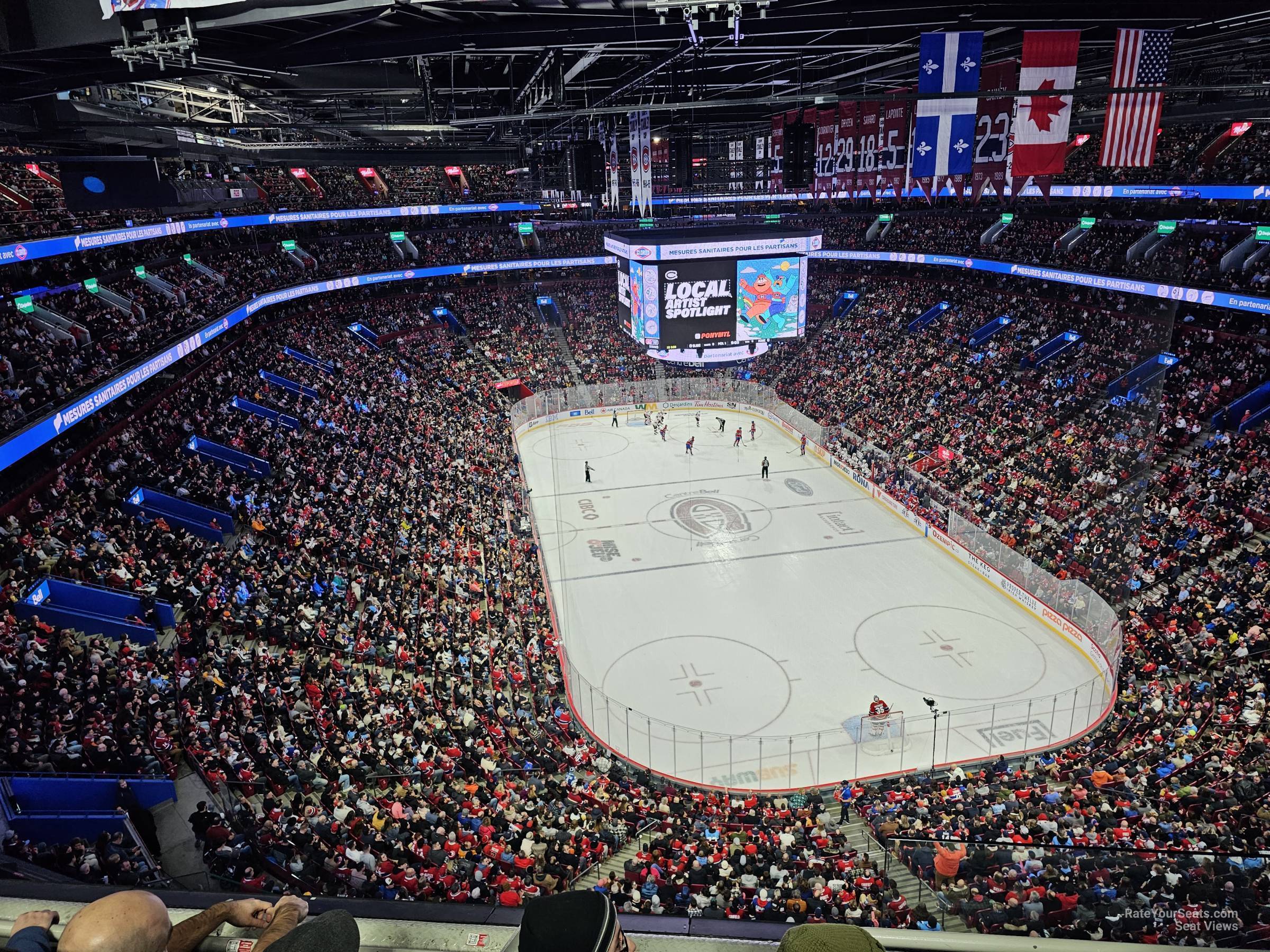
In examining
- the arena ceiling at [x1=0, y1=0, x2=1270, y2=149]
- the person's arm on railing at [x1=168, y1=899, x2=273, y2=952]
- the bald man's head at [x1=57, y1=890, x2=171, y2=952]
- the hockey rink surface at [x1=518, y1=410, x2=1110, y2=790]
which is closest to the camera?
the bald man's head at [x1=57, y1=890, x2=171, y2=952]

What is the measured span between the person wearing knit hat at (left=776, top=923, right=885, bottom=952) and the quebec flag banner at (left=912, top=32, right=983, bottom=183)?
12.8 metres

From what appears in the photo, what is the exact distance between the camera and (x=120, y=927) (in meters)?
1.99

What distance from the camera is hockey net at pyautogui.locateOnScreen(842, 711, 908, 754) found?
15523 millimetres

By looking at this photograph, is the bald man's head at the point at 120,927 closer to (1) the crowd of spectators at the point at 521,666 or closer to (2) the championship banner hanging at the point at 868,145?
(1) the crowd of spectators at the point at 521,666

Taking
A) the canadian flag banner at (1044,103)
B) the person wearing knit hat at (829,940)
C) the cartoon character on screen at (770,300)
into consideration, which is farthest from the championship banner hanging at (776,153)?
the person wearing knit hat at (829,940)

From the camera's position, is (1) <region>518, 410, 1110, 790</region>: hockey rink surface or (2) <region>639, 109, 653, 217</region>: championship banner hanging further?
(2) <region>639, 109, 653, 217</region>: championship banner hanging

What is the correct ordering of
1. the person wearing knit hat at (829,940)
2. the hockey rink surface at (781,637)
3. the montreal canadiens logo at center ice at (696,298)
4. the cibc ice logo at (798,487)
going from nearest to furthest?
the person wearing knit hat at (829,940) < the hockey rink surface at (781,637) < the montreal canadiens logo at center ice at (696,298) < the cibc ice logo at (798,487)

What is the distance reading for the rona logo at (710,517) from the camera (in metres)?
26.8

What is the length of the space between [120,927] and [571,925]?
1.13 meters

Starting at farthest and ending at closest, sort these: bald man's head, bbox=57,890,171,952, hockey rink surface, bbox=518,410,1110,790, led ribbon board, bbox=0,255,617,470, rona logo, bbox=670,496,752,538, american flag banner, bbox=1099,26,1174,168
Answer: rona logo, bbox=670,496,752,538
hockey rink surface, bbox=518,410,1110,790
led ribbon board, bbox=0,255,617,470
american flag banner, bbox=1099,26,1174,168
bald man's head, bbox=57,890,171,952

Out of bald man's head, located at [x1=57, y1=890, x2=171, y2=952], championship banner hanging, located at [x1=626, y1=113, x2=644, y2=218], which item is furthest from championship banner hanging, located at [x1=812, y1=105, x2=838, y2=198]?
bald man's head, located at [x1=57, y1=890, x2=171, y2=952]

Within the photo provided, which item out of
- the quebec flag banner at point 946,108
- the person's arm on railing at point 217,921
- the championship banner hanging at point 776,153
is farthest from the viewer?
the championship banner hanging at point 776,153

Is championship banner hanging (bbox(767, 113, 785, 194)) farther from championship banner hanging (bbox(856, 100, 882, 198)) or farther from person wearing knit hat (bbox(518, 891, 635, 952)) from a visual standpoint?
person wearing knit hat (bbox(518, 891, 635, 952))

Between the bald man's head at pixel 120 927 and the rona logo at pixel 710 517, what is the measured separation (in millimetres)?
24517
